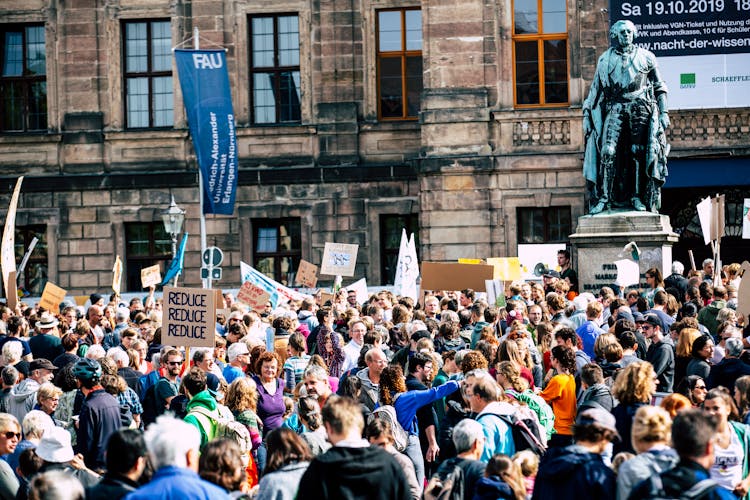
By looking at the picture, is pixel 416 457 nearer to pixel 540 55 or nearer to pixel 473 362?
pixel 473 362

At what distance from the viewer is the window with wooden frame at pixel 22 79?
96.6 ft

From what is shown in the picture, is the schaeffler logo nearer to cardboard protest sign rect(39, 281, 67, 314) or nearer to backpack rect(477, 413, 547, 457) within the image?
cardboard protest sign rect(39, 281, 67, 314)

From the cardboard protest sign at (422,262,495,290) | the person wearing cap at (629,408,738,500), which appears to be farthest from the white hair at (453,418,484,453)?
the cardboard protest sign at (422,262,495,290)

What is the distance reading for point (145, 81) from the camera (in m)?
29.4

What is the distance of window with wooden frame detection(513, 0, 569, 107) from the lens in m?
26.8

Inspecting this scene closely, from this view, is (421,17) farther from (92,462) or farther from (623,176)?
(92,462)

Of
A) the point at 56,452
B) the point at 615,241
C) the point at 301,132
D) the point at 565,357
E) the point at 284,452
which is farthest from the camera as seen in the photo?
the point at 301,132

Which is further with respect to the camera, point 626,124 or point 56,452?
point 626,124

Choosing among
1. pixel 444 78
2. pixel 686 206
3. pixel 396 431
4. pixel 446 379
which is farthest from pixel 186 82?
pixel 396 431

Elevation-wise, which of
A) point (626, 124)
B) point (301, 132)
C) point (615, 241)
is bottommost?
point (615, 241)

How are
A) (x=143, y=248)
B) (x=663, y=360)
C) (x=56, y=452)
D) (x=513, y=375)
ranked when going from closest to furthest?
(x=56, y=452) → (x=513, y=375) → (x=663, y=360) → (x=143, y=248)

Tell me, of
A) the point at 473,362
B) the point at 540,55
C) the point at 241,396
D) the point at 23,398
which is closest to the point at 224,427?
the point at 241,396

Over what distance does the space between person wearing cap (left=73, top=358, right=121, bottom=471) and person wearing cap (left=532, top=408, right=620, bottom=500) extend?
363cm

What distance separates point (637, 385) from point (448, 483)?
159 centimetres
